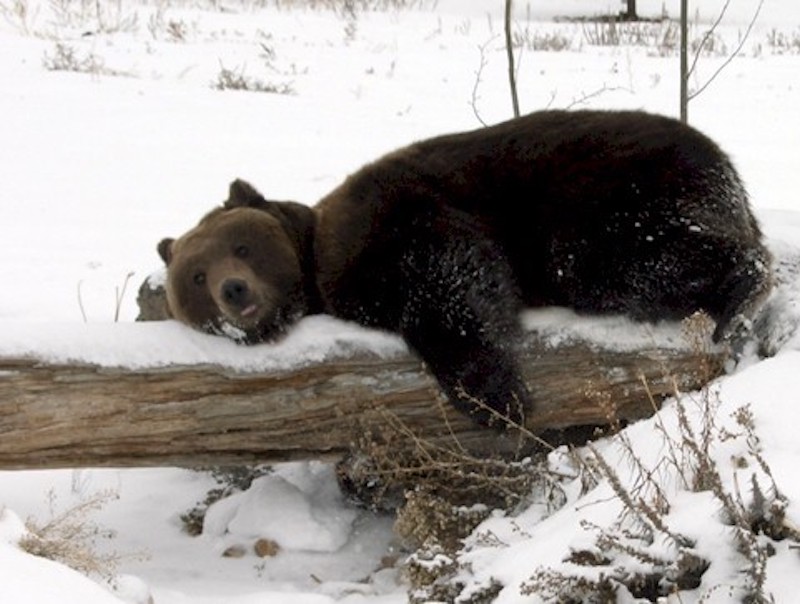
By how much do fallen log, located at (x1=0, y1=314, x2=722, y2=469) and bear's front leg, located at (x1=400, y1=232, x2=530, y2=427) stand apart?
78 millimetres

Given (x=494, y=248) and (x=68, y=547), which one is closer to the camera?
(x=68, y=547)

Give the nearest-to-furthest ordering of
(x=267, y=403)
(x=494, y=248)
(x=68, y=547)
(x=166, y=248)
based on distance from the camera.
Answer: (x=68, y=547), (x=267, y=403), (x=494, y=248), (x=166, y=248)

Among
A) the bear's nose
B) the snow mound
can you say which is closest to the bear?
the bear's nose

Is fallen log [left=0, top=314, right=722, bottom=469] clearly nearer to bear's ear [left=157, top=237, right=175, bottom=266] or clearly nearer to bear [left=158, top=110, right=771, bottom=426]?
bear [left=158, top=110, right=771, bottom=426]

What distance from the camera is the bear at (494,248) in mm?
4359

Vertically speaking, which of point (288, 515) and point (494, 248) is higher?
point (494, 248)

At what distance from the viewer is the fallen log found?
163 inches

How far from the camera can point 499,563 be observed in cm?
337

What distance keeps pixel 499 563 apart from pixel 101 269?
4.38m

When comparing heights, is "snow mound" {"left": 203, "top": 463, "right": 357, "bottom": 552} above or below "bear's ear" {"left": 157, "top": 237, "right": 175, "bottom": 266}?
below

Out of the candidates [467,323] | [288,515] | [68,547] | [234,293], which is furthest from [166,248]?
[68,547]

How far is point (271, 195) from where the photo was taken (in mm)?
8250

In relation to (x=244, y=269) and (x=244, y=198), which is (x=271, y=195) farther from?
(x=244, y=269)

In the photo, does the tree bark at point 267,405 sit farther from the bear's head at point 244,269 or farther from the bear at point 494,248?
the bear's head at point 244,269
